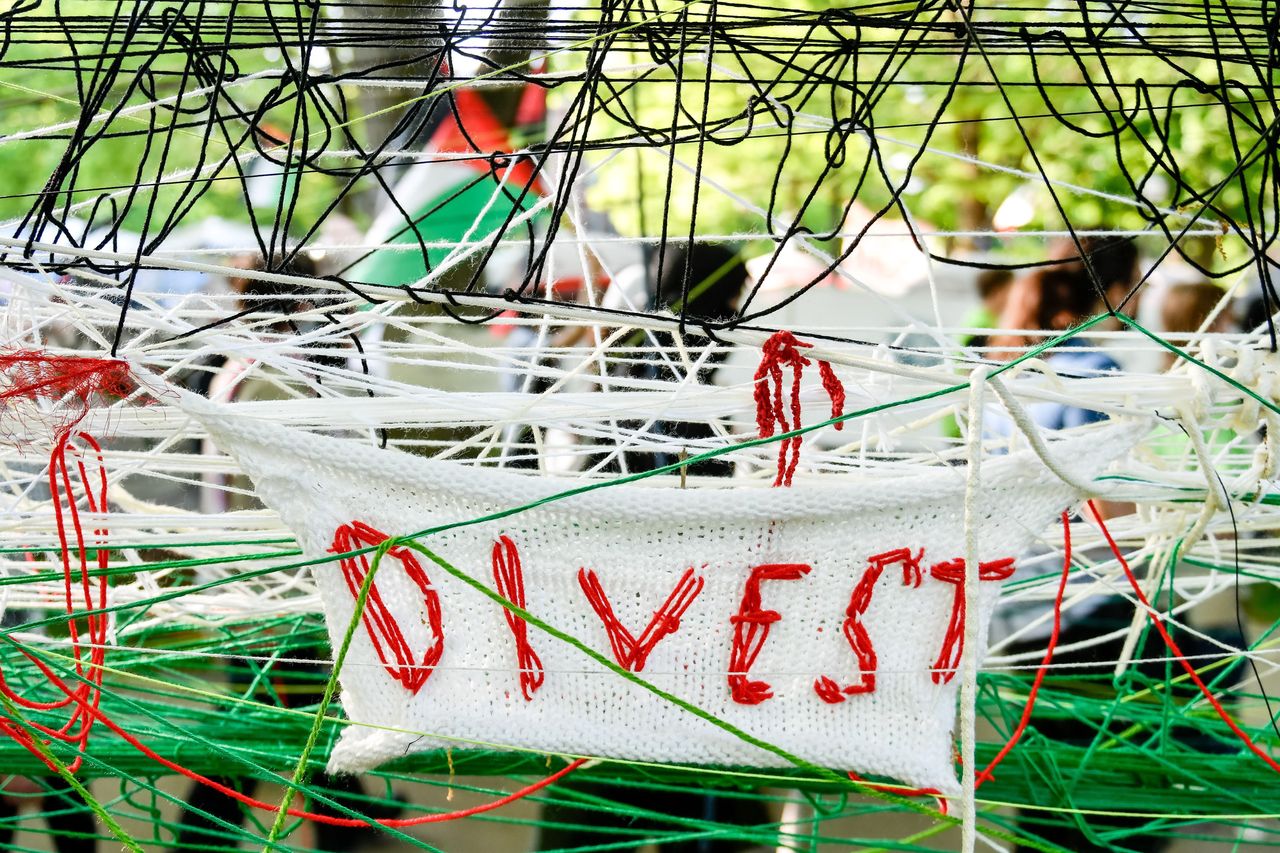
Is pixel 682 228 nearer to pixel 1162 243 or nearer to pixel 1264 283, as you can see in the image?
pixel 1162 243

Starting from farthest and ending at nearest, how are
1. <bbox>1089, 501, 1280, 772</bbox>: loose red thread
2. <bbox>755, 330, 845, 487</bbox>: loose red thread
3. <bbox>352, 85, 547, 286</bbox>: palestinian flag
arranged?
<bbox>352, 85, 547, 286</bbox>: palestinian flag, <bbox>1089, 501, 1280, 772</bbox>: loose red thread, <bbox>755, 330, 845, 487</bbox>: loose red thread

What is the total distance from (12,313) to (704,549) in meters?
0.56

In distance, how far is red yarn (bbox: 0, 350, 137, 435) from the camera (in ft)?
2.45

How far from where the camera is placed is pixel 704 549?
30.4 inches

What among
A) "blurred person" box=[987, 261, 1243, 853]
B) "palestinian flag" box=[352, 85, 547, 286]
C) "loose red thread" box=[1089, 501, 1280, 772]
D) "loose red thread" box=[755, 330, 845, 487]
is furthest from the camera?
"palestinian flag" box=[352, 85, 547, 286]

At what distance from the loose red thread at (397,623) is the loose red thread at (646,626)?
0.36ft

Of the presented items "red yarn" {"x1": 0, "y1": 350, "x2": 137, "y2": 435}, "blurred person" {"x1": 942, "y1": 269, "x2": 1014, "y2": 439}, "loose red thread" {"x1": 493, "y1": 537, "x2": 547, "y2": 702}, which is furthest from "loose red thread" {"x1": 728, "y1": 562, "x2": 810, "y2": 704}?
"blurred person" {"x1": 942, "y1": 269, "x2": 1014, "y2": 439}

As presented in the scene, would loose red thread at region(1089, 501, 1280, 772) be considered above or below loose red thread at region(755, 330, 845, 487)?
below

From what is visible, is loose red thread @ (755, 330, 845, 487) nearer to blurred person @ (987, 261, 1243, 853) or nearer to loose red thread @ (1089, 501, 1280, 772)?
loose red thread @ (1089, 501, 1280, 772)

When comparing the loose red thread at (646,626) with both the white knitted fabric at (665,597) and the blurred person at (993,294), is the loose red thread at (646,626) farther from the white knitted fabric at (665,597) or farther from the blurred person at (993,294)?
the blurred person at (993,294)

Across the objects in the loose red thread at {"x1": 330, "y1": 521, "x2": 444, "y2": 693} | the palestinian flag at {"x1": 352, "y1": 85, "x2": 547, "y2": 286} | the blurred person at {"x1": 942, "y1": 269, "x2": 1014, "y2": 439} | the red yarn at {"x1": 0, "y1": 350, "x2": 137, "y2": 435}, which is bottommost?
the loose red thread at {"x1": 330, "y1": 521, "x2": 444, "y2": 693}

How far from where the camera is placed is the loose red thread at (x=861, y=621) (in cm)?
78

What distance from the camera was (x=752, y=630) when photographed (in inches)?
31.2

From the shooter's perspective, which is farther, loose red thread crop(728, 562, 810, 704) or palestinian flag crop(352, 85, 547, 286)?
palestinian flag crop(352, 85, 547, 286)
